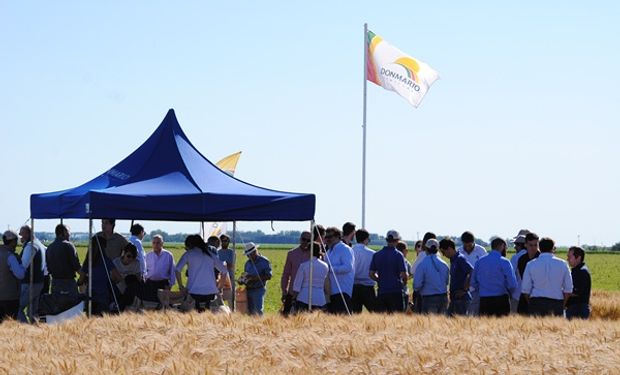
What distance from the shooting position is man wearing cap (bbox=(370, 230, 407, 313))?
16984 millimetres

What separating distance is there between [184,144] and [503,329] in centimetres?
663

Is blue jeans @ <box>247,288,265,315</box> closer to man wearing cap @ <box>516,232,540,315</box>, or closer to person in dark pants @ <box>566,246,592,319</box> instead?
man wearing cap @ <box>516,232,540,315</box>

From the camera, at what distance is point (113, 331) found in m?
13.2

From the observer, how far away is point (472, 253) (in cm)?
1755

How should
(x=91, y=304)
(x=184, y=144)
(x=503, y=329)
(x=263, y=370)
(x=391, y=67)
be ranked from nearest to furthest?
(x=263, y=370) → (x=503, y=329) → (x=91, y=304) → (x=184, y=144) → (x=391, y=67)

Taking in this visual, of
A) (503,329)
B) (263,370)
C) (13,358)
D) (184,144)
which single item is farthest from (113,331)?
(184,144)

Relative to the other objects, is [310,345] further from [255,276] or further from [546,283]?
[255,276]

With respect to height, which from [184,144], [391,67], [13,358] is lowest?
[13,358]

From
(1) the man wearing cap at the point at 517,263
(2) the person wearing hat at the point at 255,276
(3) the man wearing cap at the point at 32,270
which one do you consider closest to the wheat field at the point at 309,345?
(1) the man wearing cap at the point at 517,263

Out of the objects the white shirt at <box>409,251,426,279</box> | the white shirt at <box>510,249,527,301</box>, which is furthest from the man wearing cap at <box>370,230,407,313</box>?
the white shirt at <box>510,249,527,301</box>

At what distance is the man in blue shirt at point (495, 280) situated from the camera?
16.1 m

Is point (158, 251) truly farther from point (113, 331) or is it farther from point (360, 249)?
point (113, 331)

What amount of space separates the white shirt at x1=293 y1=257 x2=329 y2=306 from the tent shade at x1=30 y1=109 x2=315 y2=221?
26.5 inches

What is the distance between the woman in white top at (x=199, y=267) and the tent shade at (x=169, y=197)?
40 centimetres
